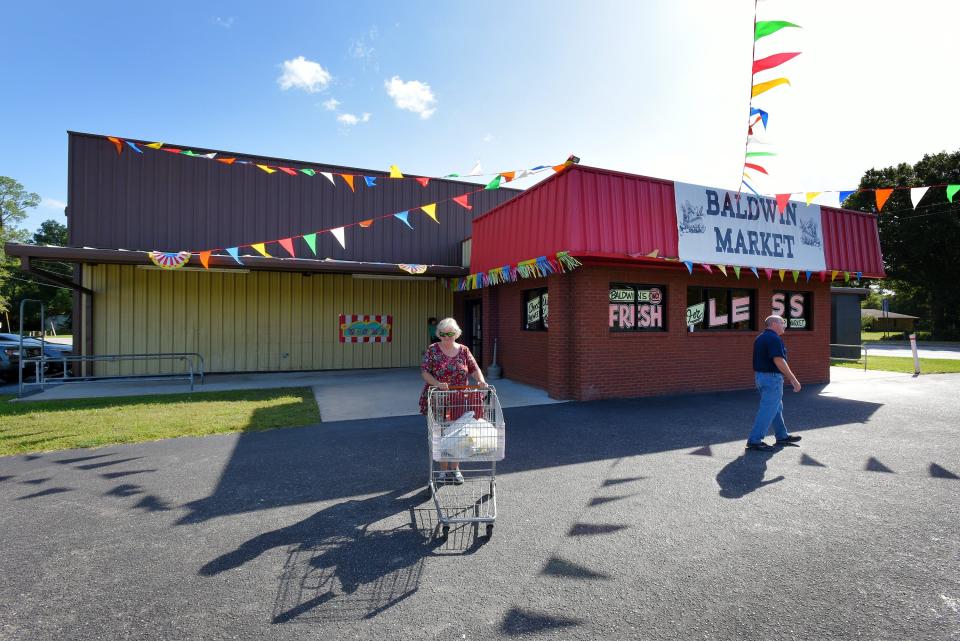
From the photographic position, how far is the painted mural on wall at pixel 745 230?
998cm

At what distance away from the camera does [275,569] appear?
3.25 m

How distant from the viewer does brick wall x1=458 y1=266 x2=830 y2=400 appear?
9.73 metres

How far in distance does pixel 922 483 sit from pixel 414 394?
835 cm

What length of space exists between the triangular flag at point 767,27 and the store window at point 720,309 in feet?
16.4

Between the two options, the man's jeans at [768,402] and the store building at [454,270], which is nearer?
the man's jeans at [768,402]

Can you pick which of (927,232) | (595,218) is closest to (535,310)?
(595,218)

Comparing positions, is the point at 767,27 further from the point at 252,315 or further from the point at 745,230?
the point at 252,315

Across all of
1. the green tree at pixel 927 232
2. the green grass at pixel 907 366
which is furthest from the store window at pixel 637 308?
the green tree at pixel 927 232

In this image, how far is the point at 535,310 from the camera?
38.3ft

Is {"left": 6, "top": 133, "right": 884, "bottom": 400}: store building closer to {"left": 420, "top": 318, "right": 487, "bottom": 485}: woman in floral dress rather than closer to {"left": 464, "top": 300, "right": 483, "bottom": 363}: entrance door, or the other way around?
{"left": 464, "top": 300, "right": 483, "bottom": 363}: entrance door

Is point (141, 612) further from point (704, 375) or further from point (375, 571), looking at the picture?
point (704, 375)

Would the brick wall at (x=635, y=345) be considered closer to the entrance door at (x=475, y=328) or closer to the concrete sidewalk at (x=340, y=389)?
the concrete sidewalk at (x=340, y=389)

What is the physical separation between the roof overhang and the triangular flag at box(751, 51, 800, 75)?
8.45m

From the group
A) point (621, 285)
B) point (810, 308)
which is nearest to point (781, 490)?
point (621, 285)
